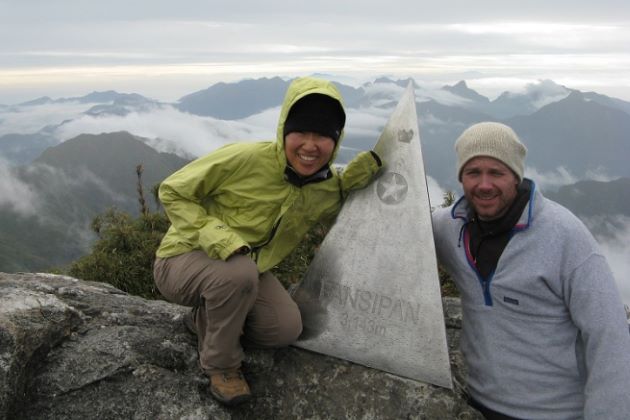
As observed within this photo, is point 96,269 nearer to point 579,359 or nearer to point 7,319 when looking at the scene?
point 7,319

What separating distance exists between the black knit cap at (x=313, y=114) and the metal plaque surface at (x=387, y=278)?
2.17ft

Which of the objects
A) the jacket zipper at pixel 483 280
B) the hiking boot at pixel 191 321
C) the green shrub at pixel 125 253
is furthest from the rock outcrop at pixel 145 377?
the green shrub at pixel 125 253

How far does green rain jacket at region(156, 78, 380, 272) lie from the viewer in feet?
12.2

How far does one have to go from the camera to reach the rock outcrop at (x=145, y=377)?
352 centimetres

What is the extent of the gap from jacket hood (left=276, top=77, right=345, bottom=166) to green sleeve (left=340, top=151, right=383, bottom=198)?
0.53m

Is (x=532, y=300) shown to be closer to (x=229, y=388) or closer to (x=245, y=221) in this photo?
(x=245, y=221)

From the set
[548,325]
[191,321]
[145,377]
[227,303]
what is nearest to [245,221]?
[227,303]

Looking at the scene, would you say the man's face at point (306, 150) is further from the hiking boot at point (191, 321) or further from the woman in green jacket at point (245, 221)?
the hiking boot at point (191, 321)

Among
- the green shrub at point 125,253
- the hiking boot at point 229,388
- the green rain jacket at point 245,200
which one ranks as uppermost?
the green rain jacket at point 245,200

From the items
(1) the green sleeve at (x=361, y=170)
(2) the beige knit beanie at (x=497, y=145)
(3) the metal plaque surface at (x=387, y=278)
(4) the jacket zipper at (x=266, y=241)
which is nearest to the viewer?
(2) the beige knit beanie at (x=497, y=145)

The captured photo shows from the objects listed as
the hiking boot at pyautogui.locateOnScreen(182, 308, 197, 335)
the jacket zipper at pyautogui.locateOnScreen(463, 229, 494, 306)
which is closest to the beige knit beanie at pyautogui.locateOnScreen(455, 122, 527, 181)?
the jacket zipper at pyautogui.locateOnScreen(463, 229, 494, 306)

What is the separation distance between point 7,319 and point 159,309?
1460mm

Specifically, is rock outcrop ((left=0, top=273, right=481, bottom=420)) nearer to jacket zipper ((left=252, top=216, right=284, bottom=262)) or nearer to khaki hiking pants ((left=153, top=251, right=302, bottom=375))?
khaki hiking pants ((left=153, top=251, right=302, bottom=375))

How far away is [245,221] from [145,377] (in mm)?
1305
